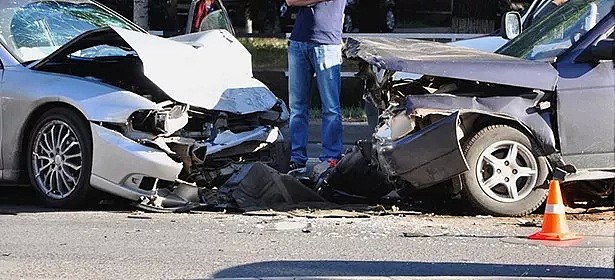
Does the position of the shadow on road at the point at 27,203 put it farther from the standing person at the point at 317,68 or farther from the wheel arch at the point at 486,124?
the wheel arch at the point at 486,124

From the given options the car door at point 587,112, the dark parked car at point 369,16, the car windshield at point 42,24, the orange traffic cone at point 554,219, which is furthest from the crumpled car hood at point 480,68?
the dark parked car at point 369,16

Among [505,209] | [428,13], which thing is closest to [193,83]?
[505,209]

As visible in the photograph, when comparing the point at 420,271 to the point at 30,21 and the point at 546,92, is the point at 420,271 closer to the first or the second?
the point at 546,92

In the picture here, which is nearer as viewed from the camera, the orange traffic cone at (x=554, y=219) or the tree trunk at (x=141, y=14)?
the orange traffic cone at (x=554, y=219)

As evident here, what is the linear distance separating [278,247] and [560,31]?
9.51 feet

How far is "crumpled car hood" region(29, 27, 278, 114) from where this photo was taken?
848 cm

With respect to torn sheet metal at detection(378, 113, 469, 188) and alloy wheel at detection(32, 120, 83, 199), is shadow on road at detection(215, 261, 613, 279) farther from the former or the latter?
alloy wheel at detection(32, 120, 83, 199)

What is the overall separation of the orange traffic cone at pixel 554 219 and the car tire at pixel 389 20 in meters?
22.3

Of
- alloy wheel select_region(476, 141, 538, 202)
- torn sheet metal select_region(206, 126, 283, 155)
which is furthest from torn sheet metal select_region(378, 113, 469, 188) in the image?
torn sheet metal select_region(206, 126, 283, 155)

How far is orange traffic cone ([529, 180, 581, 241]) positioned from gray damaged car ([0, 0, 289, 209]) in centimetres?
266

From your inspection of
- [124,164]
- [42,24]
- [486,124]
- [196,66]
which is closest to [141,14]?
[42,24]

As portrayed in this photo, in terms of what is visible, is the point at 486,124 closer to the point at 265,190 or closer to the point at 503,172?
the point at 503,172

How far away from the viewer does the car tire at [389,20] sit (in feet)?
97.8

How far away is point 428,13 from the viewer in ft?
105
